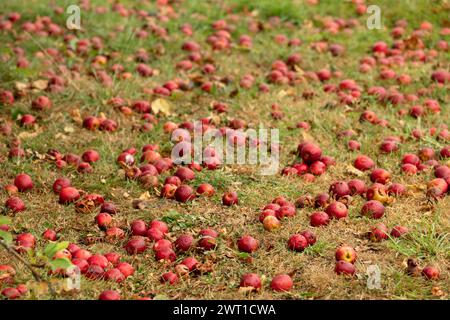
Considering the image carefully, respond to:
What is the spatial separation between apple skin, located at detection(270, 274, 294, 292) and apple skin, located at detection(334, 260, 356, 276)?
0.95 ft

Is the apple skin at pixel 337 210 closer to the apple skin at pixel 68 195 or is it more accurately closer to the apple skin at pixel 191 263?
the apple skin at pixel 191 263

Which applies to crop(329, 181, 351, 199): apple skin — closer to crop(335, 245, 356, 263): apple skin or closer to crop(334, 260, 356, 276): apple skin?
crop(335, 245, 356, 263): apple skin

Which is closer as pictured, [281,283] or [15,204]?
[281,283]

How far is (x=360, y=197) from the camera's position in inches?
189

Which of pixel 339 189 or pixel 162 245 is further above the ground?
pixel 339 189

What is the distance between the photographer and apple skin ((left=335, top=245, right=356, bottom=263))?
13.3 ft

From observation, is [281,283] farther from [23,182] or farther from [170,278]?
[23,182]

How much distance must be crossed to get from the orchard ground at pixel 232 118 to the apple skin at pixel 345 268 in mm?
33

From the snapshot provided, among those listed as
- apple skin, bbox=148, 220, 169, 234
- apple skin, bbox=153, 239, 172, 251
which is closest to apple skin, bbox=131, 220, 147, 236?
apple skin, bbox=148, 220, 169, 234

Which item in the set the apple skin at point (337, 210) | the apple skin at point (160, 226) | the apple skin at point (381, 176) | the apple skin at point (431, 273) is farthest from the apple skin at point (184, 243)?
the apple skin at point (381, 176)

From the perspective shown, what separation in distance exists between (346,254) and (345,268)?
14 centimetres

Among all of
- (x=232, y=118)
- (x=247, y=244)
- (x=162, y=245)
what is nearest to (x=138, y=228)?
(x=162, y=245)

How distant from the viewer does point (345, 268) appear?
392cm

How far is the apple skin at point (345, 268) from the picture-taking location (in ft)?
12.9
